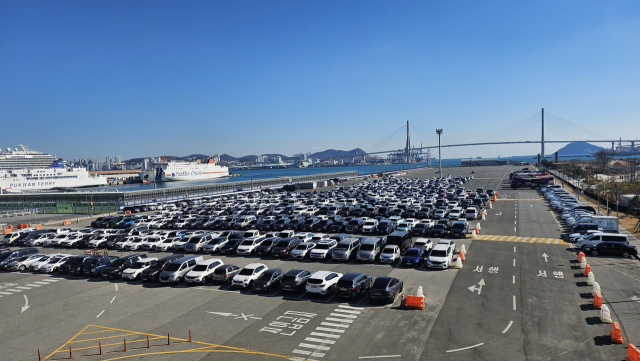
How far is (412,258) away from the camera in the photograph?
23688mm

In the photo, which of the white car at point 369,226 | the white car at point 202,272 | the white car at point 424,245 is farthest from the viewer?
the white car at point 369,226

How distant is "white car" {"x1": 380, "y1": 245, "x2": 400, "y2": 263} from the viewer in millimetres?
24250

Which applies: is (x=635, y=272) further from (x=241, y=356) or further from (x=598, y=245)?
(x=241, y=356)

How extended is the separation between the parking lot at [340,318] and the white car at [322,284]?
37 cm

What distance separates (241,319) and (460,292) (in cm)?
997

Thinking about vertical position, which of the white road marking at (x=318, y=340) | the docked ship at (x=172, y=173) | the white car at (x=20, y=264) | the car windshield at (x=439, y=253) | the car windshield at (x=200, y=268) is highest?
the docked ship at (x=172, y=173)

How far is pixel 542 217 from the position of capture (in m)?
42.7

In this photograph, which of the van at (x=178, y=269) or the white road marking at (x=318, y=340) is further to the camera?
the van at (x=178, y=269)

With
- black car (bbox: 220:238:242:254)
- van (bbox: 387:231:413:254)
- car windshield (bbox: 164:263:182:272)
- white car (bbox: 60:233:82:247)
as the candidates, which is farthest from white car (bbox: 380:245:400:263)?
white car (bbox: 60:233:82:247)

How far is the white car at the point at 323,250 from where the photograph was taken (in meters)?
26.2

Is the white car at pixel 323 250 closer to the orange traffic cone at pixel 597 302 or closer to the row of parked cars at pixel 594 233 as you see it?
the orange traffic cone at pixel 597 302

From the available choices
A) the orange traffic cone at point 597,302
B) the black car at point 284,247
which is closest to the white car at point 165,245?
the black car at point 284,247

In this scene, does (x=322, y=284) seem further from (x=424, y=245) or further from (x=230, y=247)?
(x=230, y=247)

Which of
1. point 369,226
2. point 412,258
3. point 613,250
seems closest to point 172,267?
point 412,258
